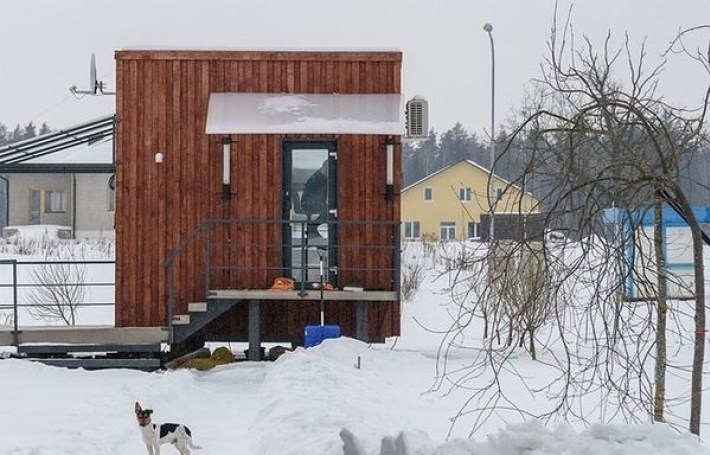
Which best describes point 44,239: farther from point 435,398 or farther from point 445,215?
point 445,215

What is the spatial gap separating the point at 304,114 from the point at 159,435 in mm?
5824

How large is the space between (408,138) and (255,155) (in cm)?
230

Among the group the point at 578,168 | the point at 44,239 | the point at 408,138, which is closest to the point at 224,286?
the point at 408,138

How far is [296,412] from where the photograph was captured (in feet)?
24.3

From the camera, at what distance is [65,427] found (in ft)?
23.3

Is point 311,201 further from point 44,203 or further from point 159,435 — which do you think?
point 44,203

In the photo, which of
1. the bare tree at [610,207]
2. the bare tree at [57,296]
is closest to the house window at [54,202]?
the bare tree at [57,296]

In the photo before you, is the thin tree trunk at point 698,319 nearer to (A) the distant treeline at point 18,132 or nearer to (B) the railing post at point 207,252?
(B) the railing post at point 207,252

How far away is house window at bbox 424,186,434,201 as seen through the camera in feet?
196

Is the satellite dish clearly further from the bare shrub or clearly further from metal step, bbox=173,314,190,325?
the bare shrub

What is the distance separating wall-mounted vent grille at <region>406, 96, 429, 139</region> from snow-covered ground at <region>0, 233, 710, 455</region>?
3249 millimetres

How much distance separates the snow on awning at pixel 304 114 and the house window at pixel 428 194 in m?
48.1

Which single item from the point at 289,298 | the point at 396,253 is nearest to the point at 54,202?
the point at 289,298

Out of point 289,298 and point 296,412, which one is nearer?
point 296,412
